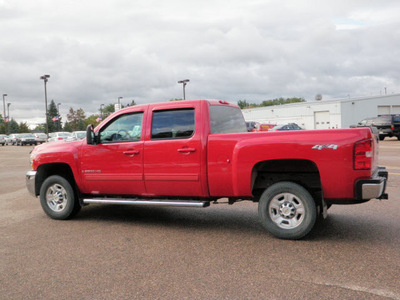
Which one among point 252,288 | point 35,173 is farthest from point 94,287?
point 35,173

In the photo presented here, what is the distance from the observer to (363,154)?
16.0ft

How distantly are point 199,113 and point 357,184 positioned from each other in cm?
238

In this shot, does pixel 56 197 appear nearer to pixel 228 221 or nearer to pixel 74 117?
pixel 228 221

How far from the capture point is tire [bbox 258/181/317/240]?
5141 millimetres

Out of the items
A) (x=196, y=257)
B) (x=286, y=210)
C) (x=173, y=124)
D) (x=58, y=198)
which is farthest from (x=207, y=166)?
(x=58, y=198)

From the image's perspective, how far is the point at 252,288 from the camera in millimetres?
3744

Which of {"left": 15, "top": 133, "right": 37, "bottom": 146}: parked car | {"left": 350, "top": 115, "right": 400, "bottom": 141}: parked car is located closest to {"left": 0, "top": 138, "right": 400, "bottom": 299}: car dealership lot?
{"left": 350, "top": 115, "right": 400, "bottom": 141}: parked car

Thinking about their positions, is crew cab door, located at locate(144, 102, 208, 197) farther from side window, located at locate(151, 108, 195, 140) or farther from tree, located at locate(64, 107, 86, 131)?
tree, located at locate(64, 107, 86, 131)

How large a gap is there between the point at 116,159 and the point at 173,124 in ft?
3.62

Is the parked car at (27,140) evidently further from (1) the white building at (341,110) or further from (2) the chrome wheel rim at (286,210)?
(2) the chrome wheel rim at (286,210)

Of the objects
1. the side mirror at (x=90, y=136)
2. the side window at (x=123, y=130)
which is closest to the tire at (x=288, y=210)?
the side window at (x=123, y=130)

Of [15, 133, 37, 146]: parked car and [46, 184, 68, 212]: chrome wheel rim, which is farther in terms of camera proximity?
[15, 133, 37, 146]: parked car

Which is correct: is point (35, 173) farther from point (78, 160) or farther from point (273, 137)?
point (273, 137)

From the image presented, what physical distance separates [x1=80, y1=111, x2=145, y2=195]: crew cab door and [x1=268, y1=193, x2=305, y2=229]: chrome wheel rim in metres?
2.05
